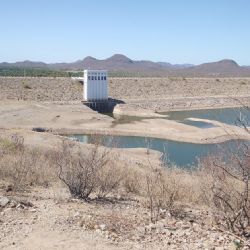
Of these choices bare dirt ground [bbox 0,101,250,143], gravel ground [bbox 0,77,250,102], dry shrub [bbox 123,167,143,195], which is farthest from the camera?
gravel ground [bbox 0,77,250,102]

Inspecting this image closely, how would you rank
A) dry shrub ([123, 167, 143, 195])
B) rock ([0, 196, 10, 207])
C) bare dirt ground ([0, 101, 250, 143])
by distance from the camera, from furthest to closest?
bare dirt ground ([0, 101, 250, 143]) < dry shrub ([123, 167, 143, 195]) < rock ([0, 196, 10, 207])

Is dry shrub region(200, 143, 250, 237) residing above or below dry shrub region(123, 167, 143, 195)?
above

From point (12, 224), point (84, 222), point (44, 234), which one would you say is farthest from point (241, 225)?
point (12, 224)

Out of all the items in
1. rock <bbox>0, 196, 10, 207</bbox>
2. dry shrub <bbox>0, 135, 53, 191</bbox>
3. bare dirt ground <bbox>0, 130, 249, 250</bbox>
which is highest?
rock <bbox>0, 196, 10, 207</bbox>

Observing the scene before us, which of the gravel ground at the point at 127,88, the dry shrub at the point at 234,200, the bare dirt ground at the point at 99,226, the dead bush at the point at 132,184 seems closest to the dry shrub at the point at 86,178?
the dead bush at the point at 132,184

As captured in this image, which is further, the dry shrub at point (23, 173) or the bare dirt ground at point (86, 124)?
the bare dirt ground at point (86, 124)

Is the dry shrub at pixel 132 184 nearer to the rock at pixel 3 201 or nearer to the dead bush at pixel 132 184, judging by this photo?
the dead bush at pixel 132 184

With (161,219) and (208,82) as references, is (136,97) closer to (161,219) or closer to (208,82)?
(208,82)

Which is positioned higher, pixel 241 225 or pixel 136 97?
pixel 241 225

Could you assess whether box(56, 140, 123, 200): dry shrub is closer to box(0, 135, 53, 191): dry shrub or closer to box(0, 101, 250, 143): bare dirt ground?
box(0, 135, 53, 191): dry shrub

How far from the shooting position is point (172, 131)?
42094 millimetres

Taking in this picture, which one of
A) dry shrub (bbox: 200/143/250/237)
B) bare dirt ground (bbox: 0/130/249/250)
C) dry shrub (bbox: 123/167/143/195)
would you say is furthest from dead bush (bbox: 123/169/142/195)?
dry shrub (bbox: 200/143/250/237)

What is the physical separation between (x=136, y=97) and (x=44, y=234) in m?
60.8

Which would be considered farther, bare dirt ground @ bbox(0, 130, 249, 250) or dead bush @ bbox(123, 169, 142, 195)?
dead bush @ bbox(123, 169, 142, 195)
